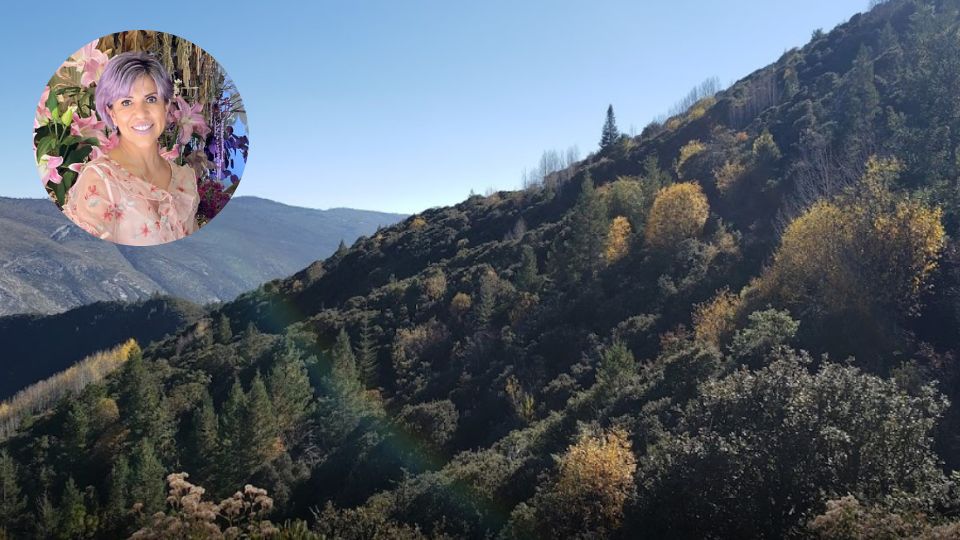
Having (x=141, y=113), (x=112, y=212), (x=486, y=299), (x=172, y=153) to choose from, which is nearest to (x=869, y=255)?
(x=172, y=153)

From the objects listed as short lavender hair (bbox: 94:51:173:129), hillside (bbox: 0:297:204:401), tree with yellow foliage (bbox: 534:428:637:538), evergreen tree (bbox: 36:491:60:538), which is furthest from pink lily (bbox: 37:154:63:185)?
hillside (bbox: 0:297:204:401)

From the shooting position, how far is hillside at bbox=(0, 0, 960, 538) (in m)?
16.5

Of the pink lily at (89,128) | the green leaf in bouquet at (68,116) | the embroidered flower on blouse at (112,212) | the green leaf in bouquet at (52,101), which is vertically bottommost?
the embroidered flower on blouse at (112,212)

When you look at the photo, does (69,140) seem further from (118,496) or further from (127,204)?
(118,496)

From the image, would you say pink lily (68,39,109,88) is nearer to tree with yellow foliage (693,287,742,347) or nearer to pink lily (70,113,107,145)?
pink lily (70,113,107,145)

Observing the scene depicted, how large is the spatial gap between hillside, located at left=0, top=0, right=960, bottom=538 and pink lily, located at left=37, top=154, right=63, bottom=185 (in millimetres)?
5766

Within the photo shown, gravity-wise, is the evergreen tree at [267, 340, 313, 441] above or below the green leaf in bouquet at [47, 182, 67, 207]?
below

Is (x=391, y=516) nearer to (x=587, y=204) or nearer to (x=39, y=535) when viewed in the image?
(x=39, y=535)

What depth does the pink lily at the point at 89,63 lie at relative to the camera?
16.1 feet

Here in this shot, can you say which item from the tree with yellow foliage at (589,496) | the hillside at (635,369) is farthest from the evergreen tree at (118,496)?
the tree with yellow foliage at (589,496)

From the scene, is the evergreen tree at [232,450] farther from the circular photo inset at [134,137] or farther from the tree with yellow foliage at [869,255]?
the circular photo inset at [134,137]

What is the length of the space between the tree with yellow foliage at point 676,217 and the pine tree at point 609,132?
195 ft

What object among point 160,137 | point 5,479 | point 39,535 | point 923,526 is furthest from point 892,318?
point 5,479

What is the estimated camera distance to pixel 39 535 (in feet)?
154
